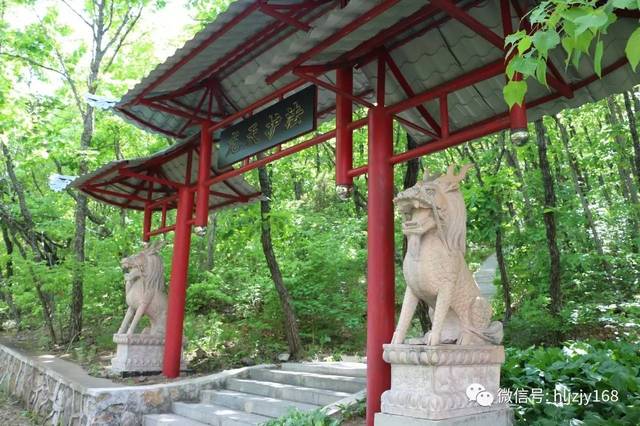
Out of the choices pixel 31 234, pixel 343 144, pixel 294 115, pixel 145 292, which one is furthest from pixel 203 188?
pixel 31 234

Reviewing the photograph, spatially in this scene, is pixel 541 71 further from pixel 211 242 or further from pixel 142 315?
pixel 211 242

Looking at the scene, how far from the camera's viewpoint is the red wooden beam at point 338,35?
4.14 m

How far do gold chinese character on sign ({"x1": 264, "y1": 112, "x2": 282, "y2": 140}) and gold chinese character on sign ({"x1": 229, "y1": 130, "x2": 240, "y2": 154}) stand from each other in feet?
2.44

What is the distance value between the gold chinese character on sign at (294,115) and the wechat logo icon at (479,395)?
3.66 m

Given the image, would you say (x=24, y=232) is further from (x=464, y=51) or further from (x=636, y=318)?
(x=636, y=318)

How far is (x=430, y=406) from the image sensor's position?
383 centimetres

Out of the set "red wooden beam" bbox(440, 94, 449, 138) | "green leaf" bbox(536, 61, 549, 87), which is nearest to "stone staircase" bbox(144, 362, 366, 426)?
"red wooden beam" bbox(440, 94, 449, 138)

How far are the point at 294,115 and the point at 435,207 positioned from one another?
280 centimetres

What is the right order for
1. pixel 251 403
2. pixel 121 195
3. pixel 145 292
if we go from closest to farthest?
pixel 251 403
pixel 145 292
pixel 121 195

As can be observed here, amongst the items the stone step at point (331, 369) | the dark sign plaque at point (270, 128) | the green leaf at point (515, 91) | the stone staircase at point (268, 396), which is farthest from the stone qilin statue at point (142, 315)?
the green leaf at point (515, 91)

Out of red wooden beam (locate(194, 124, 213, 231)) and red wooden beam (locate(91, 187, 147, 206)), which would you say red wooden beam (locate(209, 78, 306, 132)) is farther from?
red wooden beam (locate(91, 187, 147, 206))

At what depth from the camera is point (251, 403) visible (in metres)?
6.44

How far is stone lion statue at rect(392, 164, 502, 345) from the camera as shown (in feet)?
13.9

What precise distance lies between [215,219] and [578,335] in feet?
30.5
